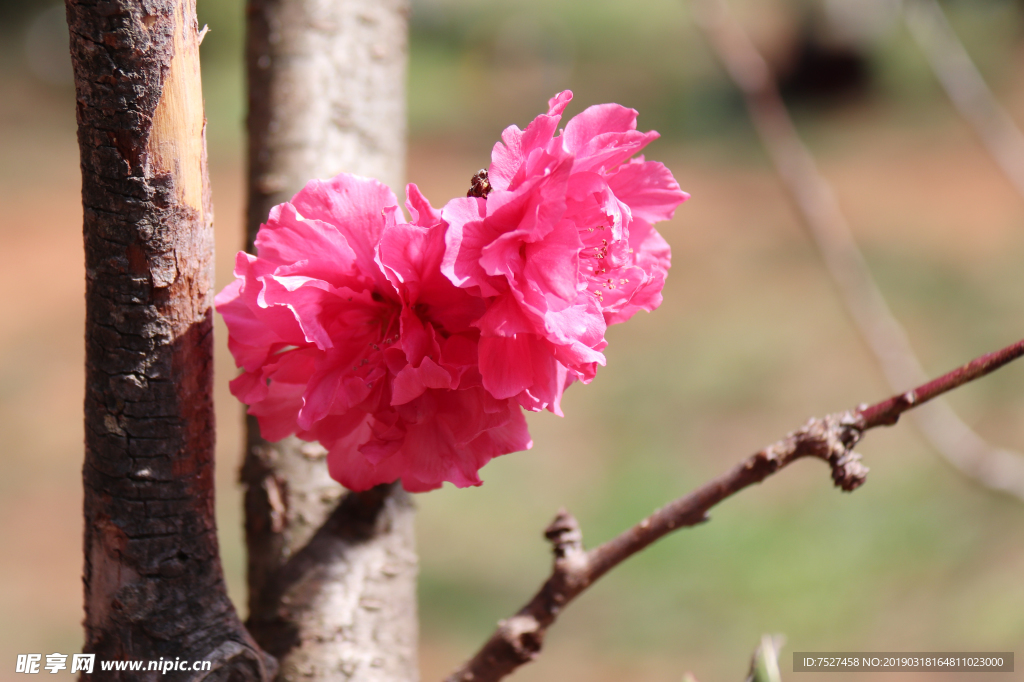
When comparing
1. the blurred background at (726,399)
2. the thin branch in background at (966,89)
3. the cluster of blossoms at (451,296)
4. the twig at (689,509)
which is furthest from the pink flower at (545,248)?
the blurred background at (726,399)

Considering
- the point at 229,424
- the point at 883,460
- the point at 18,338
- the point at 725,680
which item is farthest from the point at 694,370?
the point at 18,338

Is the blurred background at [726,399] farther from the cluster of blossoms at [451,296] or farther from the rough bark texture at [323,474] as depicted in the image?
the cluster of blossoms at [451,296]

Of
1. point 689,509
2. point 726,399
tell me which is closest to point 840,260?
point 689,509

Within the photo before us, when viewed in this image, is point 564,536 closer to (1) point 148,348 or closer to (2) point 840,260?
(1) point 148,348

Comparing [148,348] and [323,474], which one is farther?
[323,474]

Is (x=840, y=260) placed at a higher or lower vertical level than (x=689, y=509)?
higher

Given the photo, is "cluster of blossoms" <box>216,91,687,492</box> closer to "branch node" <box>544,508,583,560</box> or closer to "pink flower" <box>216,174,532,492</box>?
"pink flower" <box>216,174,532,492</box>
